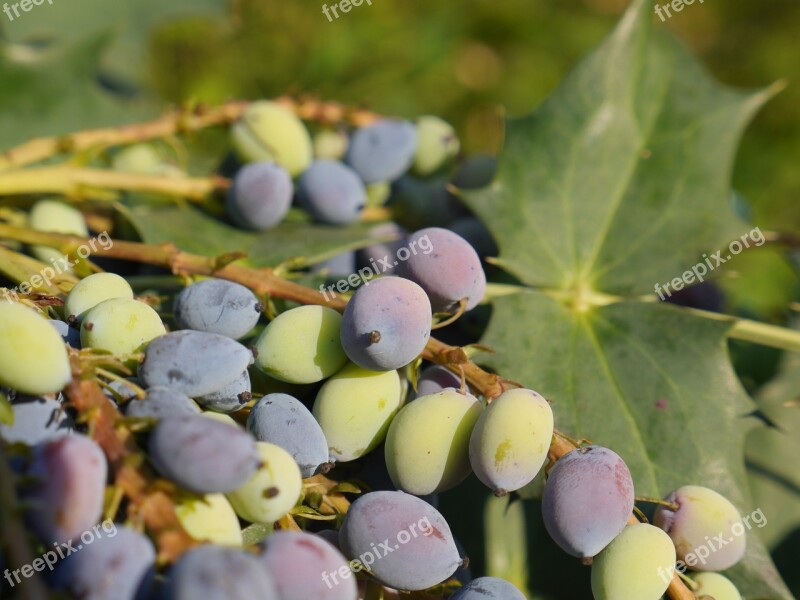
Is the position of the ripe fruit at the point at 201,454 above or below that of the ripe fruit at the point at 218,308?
below

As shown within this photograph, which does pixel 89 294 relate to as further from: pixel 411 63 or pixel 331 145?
pixel 411 63

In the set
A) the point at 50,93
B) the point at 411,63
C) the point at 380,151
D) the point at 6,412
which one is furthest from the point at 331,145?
the point at 411,63

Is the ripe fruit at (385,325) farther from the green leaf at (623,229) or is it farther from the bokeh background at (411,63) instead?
the bokeh background at (411,63)

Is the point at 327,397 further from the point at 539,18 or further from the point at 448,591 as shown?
the point at 539,18

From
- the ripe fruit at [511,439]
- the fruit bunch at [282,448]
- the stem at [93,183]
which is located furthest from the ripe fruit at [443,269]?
the stem at [93,183]

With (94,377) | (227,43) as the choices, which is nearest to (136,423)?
(94,377)
